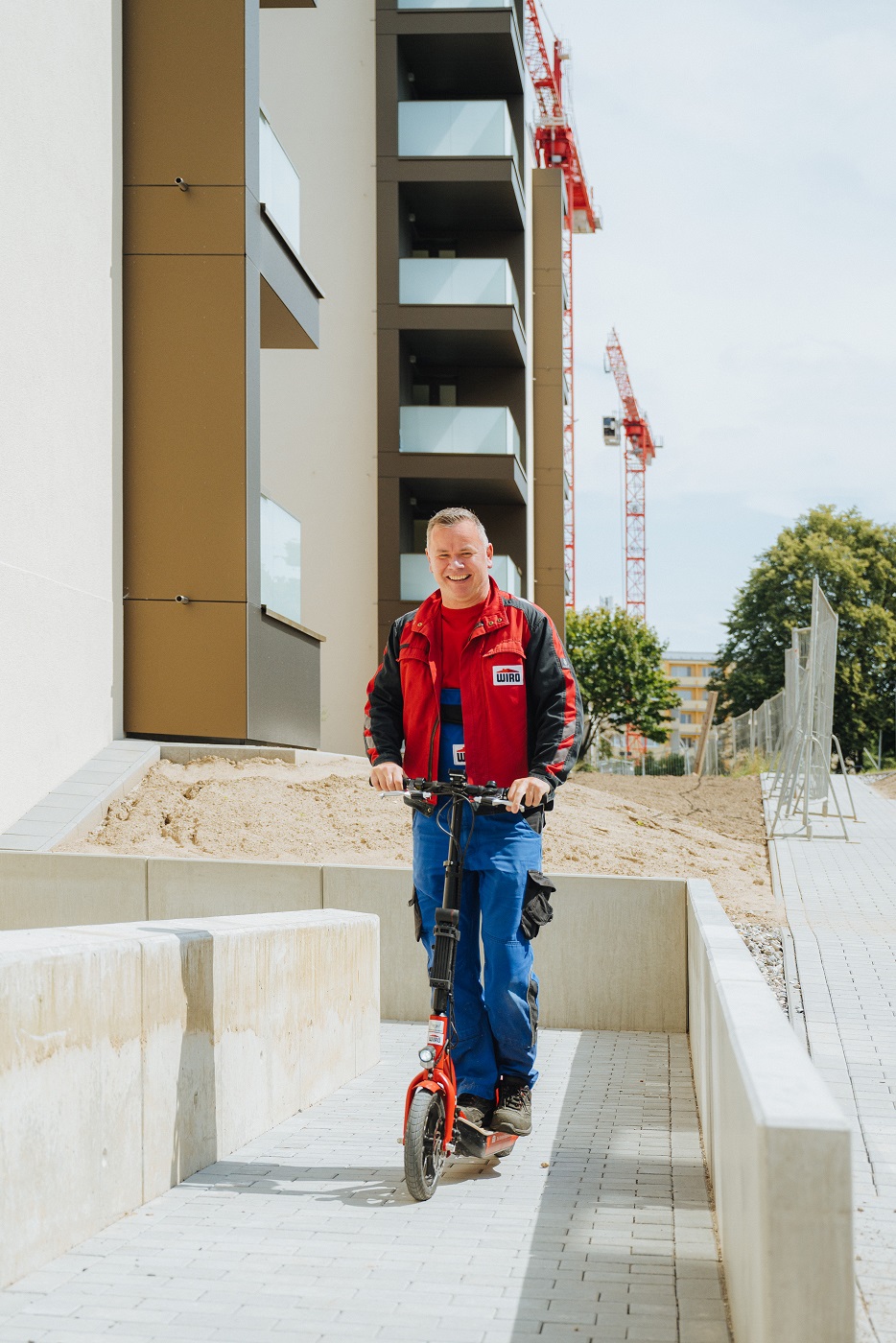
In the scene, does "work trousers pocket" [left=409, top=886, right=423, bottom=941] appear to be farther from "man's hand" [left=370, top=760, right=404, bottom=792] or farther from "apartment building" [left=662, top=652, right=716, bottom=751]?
"apartment building" [left=662, top=652, right=716, bottom=751]

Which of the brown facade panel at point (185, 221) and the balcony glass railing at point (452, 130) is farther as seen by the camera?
the balcony glass railing at point (452, 130)

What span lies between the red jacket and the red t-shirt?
3 centimetres

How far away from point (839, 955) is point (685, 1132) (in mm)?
3543

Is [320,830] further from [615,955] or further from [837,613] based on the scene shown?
[837,613]

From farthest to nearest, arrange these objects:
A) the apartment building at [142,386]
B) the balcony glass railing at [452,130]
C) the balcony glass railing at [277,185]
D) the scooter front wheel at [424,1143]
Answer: the balcony glass railing at [452,130], the balcony glass railing at [277,185], the apartment building at [142,386], the scooter front wheel at [424,1143]

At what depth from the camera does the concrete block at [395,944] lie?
7.27m

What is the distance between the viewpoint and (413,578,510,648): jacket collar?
453 centimetres

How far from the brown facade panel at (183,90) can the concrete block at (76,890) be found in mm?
6982

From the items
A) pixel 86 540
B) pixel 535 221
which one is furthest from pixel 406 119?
pixel 86 540

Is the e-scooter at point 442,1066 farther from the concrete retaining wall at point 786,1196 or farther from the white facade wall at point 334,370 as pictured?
the white facade wall at point 334,370

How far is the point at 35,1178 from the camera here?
3223 millimetres

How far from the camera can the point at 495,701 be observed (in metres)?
4.53

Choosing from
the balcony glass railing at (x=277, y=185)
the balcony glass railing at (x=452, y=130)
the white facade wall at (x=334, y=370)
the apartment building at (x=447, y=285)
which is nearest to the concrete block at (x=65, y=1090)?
the balcony glass railing at (x=277, y=185)

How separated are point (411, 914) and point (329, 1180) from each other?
3083mm
